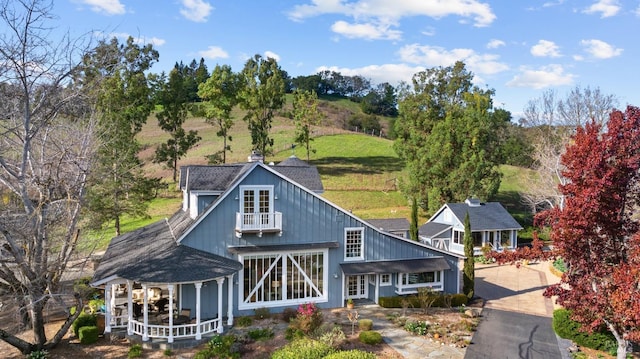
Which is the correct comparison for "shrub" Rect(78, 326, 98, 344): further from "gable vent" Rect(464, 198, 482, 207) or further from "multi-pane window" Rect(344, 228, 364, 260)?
"gable vent" Rect(464, 198, 482, 207)

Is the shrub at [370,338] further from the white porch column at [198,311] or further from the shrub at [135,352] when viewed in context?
the shrub at [135,352]

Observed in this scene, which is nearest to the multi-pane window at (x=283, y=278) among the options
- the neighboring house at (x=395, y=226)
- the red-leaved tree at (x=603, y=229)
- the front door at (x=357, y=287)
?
the front door at (x=357, y=287)


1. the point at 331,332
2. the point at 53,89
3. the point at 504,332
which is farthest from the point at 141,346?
the point at 504,332

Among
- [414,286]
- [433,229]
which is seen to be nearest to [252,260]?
[414,286]

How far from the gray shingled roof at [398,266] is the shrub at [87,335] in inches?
430

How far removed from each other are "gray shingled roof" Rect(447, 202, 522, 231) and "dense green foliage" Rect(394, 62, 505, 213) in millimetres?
3524

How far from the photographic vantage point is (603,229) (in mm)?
14602

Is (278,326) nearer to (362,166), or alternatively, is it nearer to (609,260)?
(609,260)

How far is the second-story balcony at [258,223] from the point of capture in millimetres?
19953

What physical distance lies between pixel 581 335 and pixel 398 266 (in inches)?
323

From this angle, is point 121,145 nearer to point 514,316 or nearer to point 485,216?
point 514,316

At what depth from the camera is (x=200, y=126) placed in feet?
263

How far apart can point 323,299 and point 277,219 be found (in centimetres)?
475

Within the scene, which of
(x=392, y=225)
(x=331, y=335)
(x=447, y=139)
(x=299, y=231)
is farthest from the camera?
(x=447, y=139)
